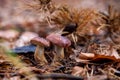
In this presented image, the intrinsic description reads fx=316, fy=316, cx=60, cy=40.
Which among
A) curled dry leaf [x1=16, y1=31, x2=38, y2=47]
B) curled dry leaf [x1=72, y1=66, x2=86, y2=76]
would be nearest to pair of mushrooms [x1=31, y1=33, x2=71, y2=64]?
curled dry leaf [x1=72, y1=66, x2=86, y2=76]

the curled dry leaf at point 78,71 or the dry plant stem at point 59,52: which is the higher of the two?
the dry plant stem at point 59,52

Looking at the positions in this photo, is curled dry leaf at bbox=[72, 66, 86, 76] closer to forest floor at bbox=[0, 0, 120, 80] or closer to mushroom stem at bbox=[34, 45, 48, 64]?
forest floor at bbox=[0, 0, 120, 80]

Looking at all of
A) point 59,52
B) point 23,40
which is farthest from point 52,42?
point 23,40

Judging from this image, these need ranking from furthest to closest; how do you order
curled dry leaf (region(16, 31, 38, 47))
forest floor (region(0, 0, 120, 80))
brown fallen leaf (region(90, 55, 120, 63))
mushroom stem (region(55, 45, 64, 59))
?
curled dry leaf (region(16, 31, 38, 47)) < mushroom stem (region(55, 45, 64, 59)) < brown fallen leaf (region(90, 55, 120, 63)) < forest floor (region(0, 0, 120, 80))

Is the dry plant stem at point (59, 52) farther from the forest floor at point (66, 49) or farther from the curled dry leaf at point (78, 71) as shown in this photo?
the curled dry leaf at point (78, 71)

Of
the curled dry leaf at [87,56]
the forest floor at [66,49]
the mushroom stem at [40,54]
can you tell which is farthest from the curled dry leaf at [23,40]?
the curled dry leaf at [87,56]

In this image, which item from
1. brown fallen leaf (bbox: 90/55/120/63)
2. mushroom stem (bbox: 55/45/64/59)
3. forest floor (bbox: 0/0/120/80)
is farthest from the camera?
mushroom stem (bbox: 55/45/64/59)

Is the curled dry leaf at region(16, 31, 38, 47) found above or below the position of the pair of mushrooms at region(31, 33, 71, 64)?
above

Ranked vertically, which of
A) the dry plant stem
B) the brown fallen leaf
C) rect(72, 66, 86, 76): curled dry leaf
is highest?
the dry plant stem

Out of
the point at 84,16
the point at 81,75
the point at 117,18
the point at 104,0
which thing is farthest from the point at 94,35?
the point at 104,0

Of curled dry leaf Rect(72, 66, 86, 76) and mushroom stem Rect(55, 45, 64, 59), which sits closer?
curled dry leaf Rect(72, 66, 86, 76)
